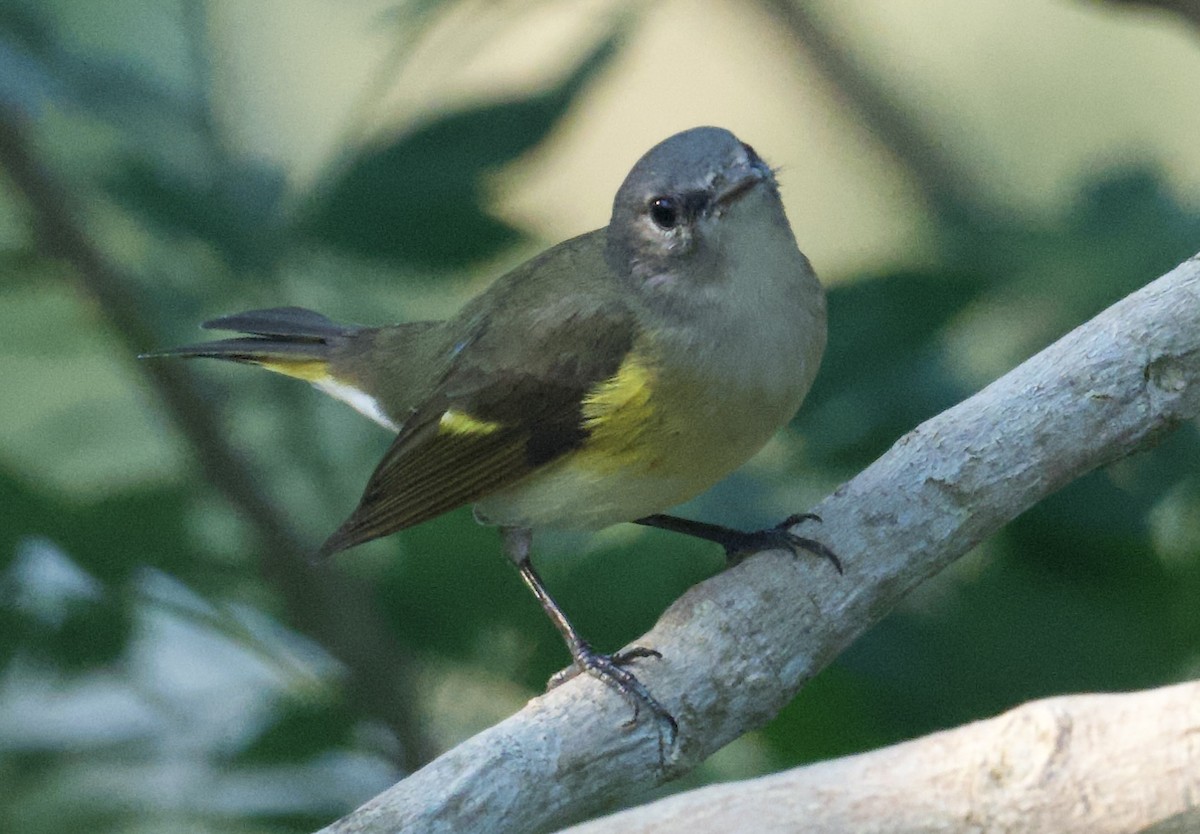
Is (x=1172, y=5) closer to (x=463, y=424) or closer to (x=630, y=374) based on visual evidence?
(x=630, y=374)

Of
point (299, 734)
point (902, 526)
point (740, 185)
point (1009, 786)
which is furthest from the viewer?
point (299, 734)

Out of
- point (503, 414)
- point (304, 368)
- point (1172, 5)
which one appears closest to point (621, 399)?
point (503, 414)

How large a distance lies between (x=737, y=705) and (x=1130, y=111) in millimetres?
4486

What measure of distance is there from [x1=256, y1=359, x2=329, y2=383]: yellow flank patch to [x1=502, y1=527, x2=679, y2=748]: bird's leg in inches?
22.7

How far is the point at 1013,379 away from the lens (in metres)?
2.50

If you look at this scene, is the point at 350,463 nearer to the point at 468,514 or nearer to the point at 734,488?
the point at 468,514

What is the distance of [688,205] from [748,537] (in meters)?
0.57

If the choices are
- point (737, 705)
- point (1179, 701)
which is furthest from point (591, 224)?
point (1179, 701)

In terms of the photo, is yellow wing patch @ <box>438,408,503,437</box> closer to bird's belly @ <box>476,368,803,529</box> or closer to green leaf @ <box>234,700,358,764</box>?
bird's belly @ <box>476,368,803,529</box>

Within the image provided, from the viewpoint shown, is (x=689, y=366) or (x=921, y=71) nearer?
(x=689, y=366)

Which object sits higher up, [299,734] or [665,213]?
[665,213]

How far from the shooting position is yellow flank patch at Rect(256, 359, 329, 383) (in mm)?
3262

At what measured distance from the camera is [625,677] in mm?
2316

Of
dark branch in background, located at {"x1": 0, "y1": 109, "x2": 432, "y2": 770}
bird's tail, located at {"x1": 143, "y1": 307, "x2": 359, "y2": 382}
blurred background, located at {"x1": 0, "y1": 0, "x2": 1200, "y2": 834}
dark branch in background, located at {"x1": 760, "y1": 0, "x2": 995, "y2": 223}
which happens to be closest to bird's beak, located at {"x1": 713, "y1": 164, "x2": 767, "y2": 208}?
blurred background, located at {"x1": 0, "y1": 0, "x2": 1200, "y2": 834}
